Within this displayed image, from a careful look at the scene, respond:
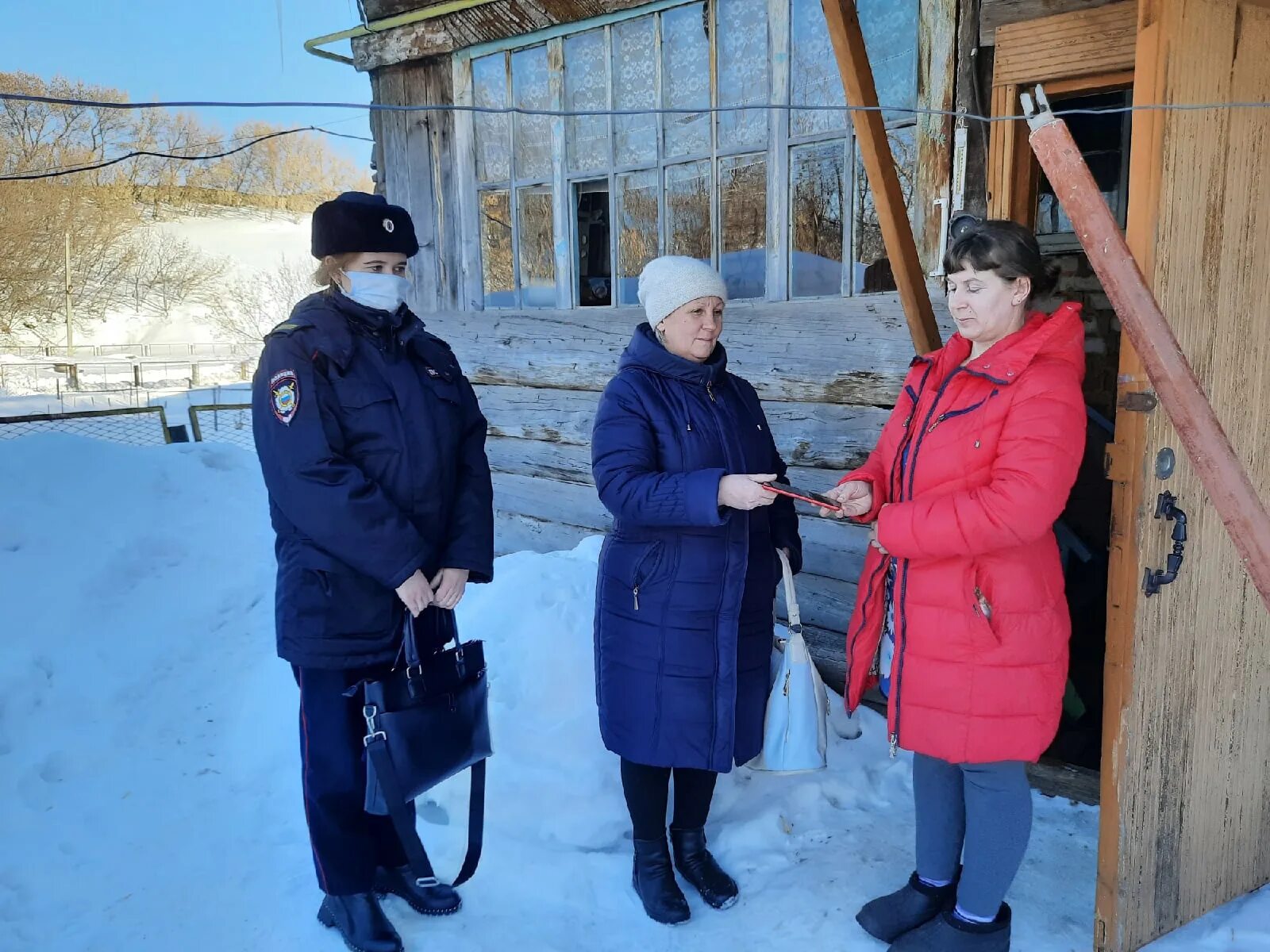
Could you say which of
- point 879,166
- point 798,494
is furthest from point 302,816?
point 879,166

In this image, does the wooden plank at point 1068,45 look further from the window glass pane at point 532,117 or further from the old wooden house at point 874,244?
the window glass pane at point 532,117

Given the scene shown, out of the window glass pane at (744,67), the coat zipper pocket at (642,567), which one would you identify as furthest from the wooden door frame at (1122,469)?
the window glass pane at (744,67)

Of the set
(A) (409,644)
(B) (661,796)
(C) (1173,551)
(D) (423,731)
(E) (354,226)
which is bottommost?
(B) (661,796)

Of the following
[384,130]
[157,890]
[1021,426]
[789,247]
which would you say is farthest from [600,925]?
[384,130]

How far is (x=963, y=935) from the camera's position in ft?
7.11

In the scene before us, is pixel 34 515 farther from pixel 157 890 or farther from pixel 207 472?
pixel 157 890

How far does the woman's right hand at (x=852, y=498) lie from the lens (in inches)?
89.4

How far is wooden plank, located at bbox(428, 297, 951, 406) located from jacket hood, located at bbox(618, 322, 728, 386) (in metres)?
1.26

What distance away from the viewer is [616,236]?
4457 millimetres

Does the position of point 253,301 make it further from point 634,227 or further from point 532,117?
point 634,227

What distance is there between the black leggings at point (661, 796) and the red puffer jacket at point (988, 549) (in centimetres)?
70

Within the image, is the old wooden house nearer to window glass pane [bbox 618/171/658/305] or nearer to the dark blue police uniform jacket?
window glass pane [bbox 618/171/658/305]

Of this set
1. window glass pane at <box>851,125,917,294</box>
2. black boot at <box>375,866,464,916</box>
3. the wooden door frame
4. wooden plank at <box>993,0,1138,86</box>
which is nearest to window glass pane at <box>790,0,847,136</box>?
window glass pane at <box>851,125,917,294</box>

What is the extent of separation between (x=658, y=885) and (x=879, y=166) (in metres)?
2.25
